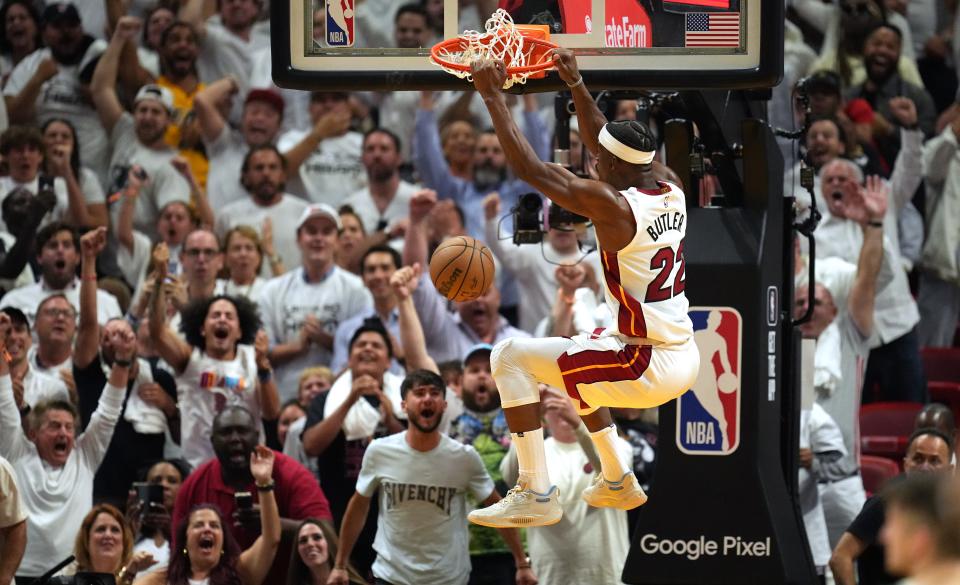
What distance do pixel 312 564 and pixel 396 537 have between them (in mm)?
540

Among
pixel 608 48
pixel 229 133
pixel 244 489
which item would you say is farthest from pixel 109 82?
pixel 608 48

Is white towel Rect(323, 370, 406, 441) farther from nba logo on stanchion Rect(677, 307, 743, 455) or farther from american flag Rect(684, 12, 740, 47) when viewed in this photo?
american flag Rect(684, 12, 740, 47)

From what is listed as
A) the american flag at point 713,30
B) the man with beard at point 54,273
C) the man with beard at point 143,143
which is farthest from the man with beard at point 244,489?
the american flag at point 713,30

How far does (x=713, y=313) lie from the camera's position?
9109 mm

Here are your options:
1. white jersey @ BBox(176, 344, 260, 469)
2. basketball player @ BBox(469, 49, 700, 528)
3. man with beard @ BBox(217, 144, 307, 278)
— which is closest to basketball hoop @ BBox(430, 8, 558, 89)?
basketball player @ BBox(469, 49, 700, 528)

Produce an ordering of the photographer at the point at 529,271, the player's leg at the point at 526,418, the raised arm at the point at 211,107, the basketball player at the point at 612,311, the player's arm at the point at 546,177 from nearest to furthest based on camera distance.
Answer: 1. the player's arm at the point at 546,177
2. the basketball player at the point at 612,311
3. the player's leg at the point at 526,418
4. the photographer at the point at 529,271
5. the raised arm at the point at 211,107

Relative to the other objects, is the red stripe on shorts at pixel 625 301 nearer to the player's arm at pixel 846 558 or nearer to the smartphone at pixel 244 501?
the player's arm at pixel 846 558

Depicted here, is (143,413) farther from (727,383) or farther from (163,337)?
(727,383)

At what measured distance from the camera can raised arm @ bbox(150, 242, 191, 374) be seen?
38.6ft

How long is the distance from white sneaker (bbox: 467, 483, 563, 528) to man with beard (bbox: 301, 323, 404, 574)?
276 centimetres

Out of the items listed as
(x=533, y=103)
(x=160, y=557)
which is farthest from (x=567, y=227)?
(x=533, y=103)

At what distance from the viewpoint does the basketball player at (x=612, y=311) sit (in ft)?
24.4

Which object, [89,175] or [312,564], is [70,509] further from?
[89,175]

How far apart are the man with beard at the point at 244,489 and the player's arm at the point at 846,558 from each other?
10.5ft
